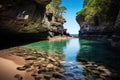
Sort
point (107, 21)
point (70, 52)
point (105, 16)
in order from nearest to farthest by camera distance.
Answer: point (70, 52) < point (105, 16) < point (107, 21)

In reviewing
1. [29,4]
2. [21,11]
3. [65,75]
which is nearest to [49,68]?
[65,75]

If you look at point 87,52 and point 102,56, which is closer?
point 102,56

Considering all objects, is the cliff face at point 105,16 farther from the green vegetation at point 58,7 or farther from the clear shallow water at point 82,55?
the green vegetation at point 58,7

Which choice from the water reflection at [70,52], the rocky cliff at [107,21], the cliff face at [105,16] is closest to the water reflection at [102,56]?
the water reflection at [70,52]

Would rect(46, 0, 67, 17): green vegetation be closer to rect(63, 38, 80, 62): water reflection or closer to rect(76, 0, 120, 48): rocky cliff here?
rect(76, 0, 120, 48): rocky cliff

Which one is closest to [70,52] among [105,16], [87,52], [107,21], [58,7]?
[87,52]

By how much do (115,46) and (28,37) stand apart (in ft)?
72.9

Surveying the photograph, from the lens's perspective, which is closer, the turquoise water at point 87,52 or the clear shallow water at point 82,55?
the clear shallow water at point 82,55

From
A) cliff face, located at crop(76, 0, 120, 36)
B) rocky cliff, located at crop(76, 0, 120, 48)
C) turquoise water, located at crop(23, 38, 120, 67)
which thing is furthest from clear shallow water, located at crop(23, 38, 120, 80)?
cliff face, located at crop(76, 0, 120, 36)

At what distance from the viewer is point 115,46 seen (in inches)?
1029

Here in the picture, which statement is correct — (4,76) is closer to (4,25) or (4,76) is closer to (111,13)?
(4,25)

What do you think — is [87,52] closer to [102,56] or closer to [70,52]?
[70,52]

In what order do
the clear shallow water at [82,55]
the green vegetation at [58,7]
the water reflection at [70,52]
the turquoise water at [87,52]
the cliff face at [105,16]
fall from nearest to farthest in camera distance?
the clear shallow water at [82,55] < the turquoise water at [87,52] < the water reflection at [70,52] < the cliff face at [105,16] < the green vegetation at [58,7]

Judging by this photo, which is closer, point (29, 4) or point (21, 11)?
point (21, 11)
